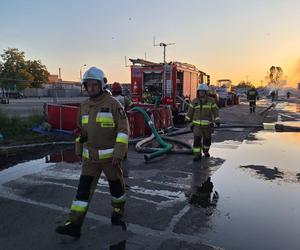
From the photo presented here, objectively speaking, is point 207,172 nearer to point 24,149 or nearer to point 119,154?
point 119,154

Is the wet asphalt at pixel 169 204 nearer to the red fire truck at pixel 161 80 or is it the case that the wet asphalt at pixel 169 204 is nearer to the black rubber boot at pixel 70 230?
the black rubber boot at pixel 70 230

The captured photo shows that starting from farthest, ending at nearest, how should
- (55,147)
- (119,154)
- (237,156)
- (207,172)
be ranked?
(55,147) < (237,156) < (207,172) < (119,154)

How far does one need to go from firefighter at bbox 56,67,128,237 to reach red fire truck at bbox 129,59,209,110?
13837 mm

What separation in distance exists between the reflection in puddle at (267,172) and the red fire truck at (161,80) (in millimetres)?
10271

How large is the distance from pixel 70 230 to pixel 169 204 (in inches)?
67.9

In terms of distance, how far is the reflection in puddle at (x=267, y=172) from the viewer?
7.42 metres

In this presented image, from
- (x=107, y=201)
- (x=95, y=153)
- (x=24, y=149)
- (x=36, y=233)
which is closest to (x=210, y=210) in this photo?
(x=107, y=201)

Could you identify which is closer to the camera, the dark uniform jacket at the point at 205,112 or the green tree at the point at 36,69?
the dark uniform jacket at the point at 205,112

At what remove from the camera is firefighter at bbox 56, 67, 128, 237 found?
4.33m

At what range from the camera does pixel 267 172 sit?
7.75m

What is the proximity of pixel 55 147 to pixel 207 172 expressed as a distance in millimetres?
4412

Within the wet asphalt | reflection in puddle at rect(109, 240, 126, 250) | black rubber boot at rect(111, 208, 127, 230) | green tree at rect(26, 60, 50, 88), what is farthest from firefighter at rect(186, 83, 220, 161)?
green tree at rect(26, 60, 50, 88)

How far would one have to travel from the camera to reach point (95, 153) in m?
4.43

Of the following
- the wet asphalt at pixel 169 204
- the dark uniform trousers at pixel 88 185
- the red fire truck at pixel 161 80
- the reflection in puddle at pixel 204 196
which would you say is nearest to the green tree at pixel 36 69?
the red fire truck at pixel 161 80
